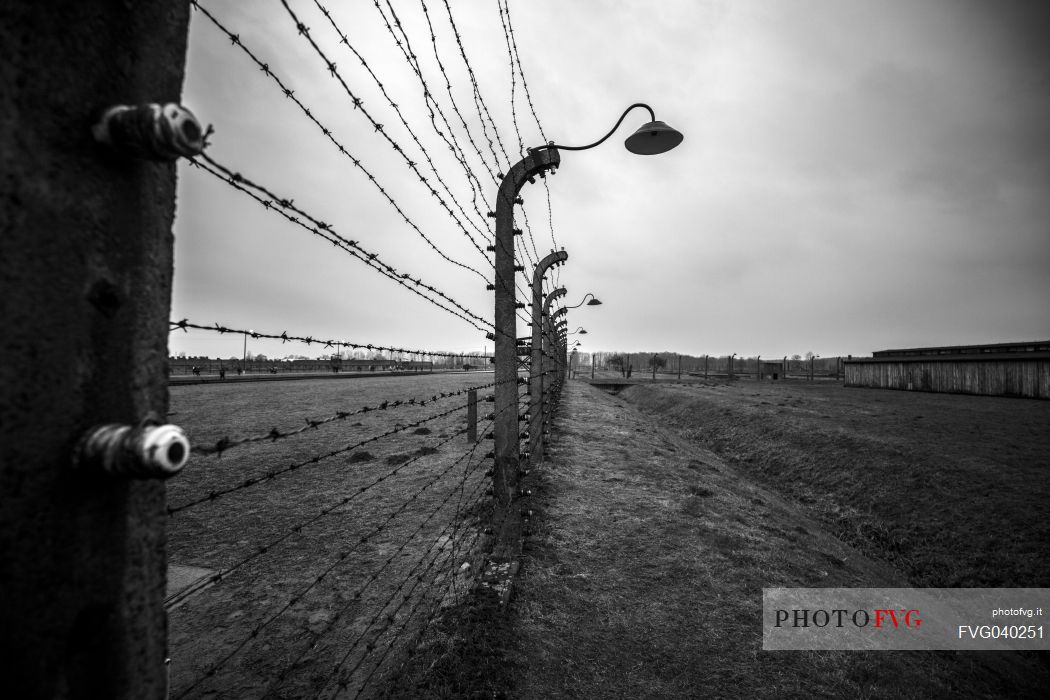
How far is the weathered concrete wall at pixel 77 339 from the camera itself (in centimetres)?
72

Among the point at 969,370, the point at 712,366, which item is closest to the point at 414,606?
the point at 969,370

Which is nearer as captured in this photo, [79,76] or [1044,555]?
[79,76]

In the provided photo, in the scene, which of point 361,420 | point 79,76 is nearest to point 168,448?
point 79,76

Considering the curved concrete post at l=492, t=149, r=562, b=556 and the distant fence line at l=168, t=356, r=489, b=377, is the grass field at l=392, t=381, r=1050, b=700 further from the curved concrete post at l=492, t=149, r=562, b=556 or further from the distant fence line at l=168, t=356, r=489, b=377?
the distant fence line at l=168, t=356, r=489, b=377

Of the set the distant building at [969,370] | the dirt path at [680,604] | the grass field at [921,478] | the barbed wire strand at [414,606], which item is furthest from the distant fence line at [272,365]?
the distant building at [969,370]

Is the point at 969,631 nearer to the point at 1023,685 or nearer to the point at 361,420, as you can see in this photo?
the point at 1023,685

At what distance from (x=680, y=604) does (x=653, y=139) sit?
183 inches

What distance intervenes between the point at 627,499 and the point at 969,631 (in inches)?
139

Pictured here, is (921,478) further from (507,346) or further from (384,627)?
(384,627)

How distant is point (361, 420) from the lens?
12023 millimetres

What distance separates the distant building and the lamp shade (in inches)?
920

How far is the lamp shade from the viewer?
4.74 meters

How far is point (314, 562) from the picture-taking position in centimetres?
441

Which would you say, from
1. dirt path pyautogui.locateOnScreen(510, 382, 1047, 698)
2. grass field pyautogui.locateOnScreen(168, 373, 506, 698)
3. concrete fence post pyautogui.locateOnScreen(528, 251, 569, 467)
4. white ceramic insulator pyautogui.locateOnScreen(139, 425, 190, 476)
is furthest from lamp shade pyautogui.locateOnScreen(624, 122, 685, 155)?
white ceramic insulator pyautogui.locateOnScreen(139, 425, 190, 476)
